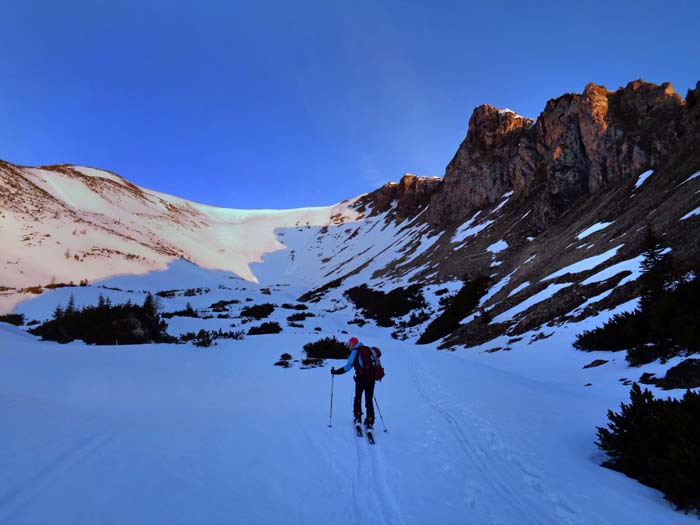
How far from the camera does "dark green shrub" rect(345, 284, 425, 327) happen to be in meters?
27.0

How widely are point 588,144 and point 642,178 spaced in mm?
8842

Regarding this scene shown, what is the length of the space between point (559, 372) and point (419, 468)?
734 cm

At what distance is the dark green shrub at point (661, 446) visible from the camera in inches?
144

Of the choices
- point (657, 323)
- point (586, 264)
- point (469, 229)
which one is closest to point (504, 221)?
point (469, 229)

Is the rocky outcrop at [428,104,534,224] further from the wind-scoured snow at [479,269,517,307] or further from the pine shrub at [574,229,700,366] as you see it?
the pine shrub at [574,229,700,366]

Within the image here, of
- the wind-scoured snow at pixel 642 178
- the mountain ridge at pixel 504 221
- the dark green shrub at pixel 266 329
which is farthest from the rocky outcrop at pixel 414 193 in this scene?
the dark green shrub at pixel 266 329

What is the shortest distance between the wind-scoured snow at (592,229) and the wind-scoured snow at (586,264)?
4.65 metres

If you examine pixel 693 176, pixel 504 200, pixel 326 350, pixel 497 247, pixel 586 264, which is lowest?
pixel 326 350

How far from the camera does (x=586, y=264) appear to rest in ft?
51.9

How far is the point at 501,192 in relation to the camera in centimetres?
4466

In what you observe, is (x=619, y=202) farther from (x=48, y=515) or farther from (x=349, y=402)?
(x=48, y=515)

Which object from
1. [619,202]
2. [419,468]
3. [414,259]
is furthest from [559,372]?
[414,259]

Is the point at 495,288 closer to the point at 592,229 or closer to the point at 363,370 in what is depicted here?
the point at 592,229

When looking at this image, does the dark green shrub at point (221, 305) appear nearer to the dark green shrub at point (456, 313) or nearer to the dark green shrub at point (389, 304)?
the dark green shrub at point (389, 304)
